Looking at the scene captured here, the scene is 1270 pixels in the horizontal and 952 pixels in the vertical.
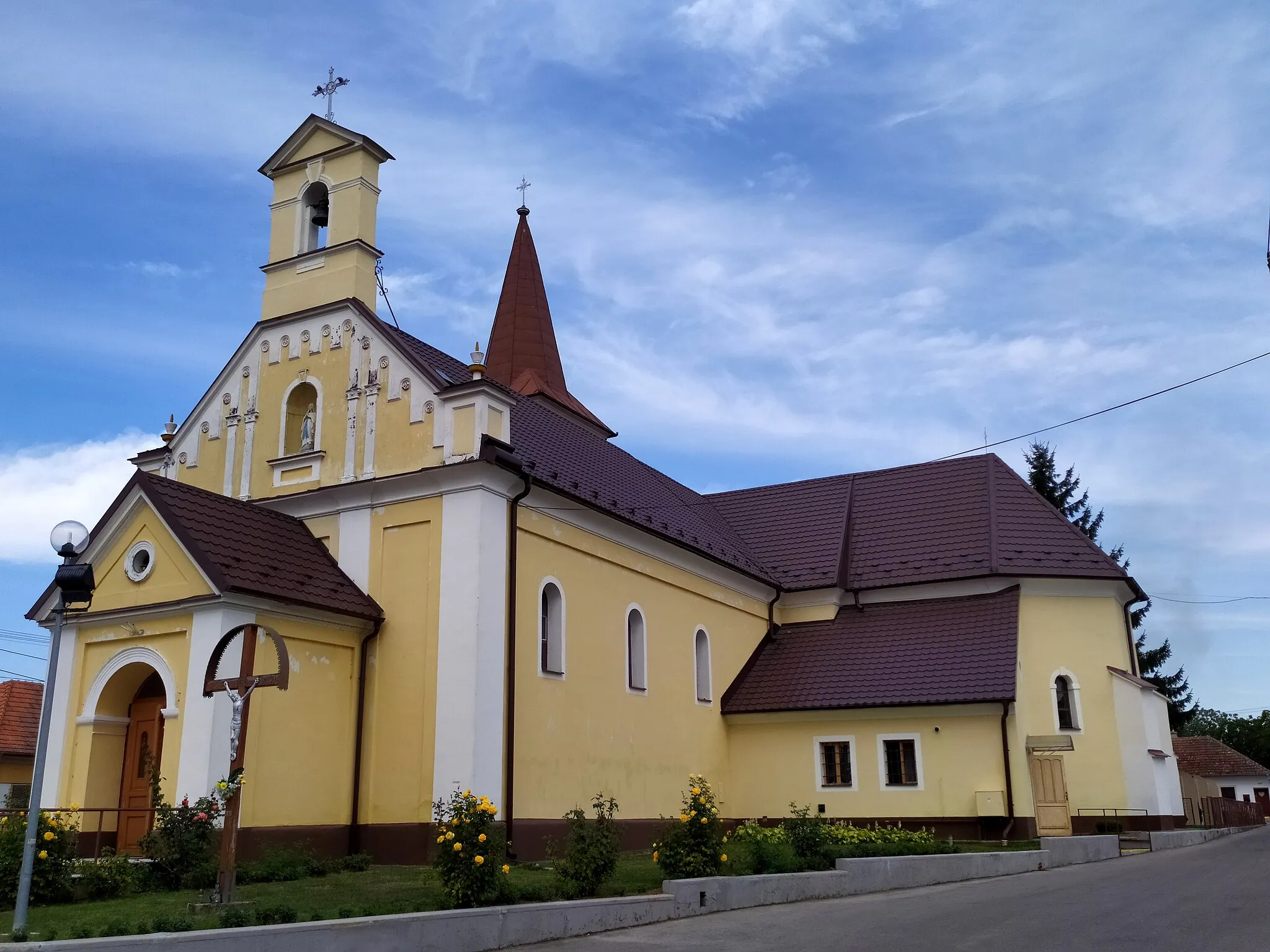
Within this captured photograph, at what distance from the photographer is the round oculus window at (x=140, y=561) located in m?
18.3

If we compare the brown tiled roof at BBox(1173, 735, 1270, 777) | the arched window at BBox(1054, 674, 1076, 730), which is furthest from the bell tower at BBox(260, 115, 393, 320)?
the brown tiled roof at BBox(1173, 735, 1270, 777)

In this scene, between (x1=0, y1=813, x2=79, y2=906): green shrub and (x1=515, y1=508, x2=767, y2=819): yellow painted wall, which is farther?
(x1=515, y1=508, x2=767, y2=819): yellow painted wall

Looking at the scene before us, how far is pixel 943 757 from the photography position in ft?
84.2

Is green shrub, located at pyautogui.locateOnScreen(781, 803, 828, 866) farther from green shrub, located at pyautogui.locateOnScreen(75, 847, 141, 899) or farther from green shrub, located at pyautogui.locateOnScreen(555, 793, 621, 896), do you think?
green shrub, located at pyautogui.locateOnScreen(75, 847, 141, 899)

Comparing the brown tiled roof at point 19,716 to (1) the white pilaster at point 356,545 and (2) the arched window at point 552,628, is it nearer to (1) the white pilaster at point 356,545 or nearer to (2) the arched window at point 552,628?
(1) the white pilaster at point 356,545

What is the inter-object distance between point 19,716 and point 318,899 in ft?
81.0

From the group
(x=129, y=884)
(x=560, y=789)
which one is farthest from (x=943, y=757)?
(x=129, y=884)

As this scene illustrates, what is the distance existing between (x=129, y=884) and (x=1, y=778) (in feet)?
72.5

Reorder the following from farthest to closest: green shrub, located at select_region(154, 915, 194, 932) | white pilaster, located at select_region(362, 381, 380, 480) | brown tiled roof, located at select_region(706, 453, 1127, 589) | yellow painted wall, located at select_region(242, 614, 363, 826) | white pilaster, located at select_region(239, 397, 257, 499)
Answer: brown tiled roof, located at select_region(706, 453, 1127, 589)
white pilaster, located at select_region(239, 397, 257, 499)
white pilaster, located at select_region(362, 381, 380, 480)
yellow painted wall, located at select_region(242, 614, 363, 826)
green shrub, located at select_region(154, 915, 194, 932)

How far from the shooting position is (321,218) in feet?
78.9

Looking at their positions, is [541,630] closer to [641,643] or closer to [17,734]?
[641,643]

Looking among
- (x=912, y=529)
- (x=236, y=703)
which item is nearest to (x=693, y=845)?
(x=236, y=703)

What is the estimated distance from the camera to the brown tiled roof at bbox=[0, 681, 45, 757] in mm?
31859

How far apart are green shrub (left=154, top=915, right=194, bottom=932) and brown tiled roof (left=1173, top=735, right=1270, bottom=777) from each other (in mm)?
67566
